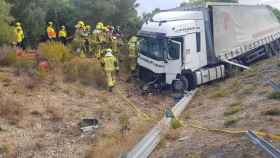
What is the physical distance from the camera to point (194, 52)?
64.7 feet

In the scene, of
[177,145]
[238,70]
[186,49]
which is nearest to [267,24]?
[238,70]

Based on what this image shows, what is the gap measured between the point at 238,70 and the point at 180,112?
7.28 m

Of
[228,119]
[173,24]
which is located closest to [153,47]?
[173,24]

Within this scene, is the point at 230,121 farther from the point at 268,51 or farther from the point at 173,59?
the point at 268,51

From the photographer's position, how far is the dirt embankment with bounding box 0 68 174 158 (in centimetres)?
1184

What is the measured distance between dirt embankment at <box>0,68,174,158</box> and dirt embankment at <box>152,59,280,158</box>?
1066 millimetres

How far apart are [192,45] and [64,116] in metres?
6.65

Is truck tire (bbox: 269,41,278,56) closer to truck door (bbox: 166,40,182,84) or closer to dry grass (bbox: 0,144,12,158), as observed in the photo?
truck door (bbox: 166,40,182,84)

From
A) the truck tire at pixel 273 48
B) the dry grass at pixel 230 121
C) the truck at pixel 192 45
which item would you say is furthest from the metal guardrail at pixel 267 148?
Result: the truck tire at pixel 273 48

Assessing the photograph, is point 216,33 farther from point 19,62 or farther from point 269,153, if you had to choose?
point 269,153

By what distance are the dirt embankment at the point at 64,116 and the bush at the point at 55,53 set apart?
80.1 inches

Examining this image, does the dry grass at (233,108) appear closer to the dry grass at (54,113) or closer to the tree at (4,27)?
the dry grass at (54,113)

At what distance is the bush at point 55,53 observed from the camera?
21.4m

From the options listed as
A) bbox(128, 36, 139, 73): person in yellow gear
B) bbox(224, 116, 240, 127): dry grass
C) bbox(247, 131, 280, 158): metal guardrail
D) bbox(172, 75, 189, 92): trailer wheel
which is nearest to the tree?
bbox(128, 36, 139, 73): person in yellow gear
